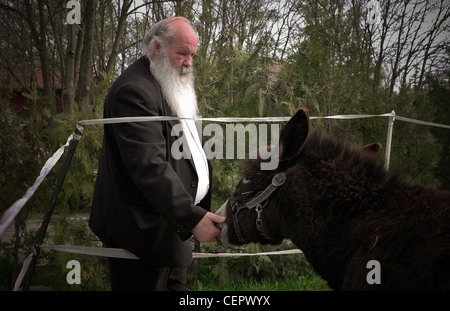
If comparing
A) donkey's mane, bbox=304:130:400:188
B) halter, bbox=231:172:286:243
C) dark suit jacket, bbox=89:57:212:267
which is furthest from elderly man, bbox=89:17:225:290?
donkey's mane, bbox=304:130:400:188

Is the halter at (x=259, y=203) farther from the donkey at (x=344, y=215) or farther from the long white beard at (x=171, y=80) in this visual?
the long white beard at (x=171, y=80)

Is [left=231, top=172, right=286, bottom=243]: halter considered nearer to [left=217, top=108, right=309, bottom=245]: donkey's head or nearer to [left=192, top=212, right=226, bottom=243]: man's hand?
[left=217, top=108, right=309, bottom=245]: donkey's head

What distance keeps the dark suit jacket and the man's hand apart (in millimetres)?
32

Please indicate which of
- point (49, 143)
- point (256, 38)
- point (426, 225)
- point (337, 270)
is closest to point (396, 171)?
point (426, 225)

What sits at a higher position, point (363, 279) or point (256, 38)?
point (256, 38)

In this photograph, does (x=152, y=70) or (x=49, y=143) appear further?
(x=49, y=143)

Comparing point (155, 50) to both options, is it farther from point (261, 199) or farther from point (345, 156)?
point (345, 156)

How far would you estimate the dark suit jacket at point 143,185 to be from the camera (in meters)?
2.30

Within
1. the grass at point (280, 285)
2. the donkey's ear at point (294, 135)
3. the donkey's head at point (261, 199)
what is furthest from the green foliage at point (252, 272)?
the donkey's ear at point (294, 135)
